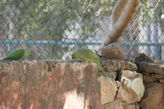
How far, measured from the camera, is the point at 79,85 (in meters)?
1.91

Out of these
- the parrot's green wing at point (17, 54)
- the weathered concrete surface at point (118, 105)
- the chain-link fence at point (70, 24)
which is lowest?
the weathered concrete surface at point (118, 105)

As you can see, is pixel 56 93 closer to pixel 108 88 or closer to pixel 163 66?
pixel 108 88

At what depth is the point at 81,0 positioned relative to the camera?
2.82 metres

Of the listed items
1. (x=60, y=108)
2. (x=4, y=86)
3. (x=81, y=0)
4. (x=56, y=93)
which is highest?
(x=81, y=0)

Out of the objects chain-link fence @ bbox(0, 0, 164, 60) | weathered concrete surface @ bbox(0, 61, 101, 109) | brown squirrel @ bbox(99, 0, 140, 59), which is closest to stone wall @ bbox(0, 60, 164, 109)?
weathered concrete surface @ bbox(0, 61, 101, 109)

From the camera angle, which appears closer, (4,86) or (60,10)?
(4,86)

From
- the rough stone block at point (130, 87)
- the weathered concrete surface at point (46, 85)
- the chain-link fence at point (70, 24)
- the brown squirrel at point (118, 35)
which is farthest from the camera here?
the chain-link fence at point (70, 24)

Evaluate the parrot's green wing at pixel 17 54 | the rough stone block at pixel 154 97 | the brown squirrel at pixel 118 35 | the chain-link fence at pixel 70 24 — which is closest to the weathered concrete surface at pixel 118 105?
the rough stone block at pixel 154 97

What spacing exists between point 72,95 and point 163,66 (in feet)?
3.86

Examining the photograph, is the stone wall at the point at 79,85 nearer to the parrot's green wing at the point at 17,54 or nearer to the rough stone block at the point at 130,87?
the rough stone block at the point at 130,87

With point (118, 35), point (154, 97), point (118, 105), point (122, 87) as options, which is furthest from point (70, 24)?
point (154, 97)

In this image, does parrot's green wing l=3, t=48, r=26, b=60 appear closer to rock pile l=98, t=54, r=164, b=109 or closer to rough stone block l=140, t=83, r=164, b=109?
rock pile l=98, t=54, r=164, b=109

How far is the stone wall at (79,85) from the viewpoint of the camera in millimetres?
1487

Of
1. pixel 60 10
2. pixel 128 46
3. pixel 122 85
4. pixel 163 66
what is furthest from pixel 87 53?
pixel 60 10
